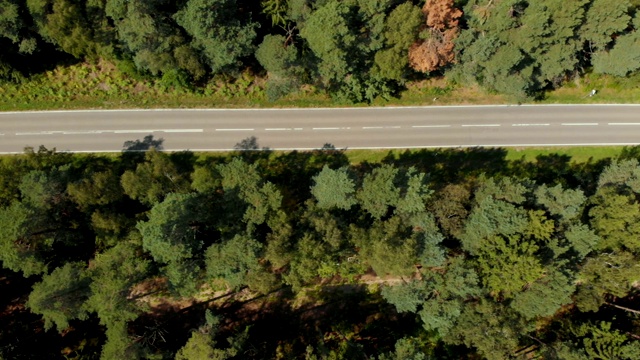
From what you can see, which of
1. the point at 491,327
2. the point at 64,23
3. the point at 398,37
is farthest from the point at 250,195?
the point at 491,327

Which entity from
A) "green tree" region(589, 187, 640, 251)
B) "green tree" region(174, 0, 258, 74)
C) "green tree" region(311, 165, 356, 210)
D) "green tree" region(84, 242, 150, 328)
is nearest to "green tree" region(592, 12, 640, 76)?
"green tree" region(589, 187, 640, 251)

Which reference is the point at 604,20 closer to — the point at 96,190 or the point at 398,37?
the point at 398,37

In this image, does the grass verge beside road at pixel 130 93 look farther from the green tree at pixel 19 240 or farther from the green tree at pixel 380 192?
the green tree at pixel 19 240

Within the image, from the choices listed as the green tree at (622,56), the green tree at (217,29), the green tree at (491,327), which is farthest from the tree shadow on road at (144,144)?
the green tree at (622,56)

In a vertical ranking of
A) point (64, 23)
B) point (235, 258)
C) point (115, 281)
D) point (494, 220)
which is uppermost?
point (64, 23)

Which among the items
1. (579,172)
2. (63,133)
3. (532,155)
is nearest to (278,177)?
(63,133)
